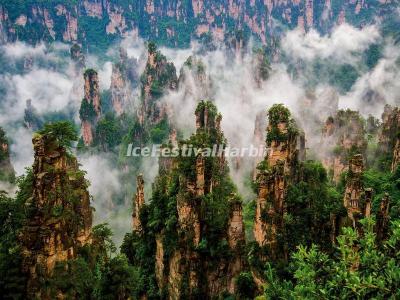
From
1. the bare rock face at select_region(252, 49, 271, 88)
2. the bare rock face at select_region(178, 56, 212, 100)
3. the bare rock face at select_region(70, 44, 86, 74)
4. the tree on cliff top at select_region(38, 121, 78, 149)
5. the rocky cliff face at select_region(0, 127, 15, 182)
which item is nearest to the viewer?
the tree on cliff top at select_region(38, 121, 78, 149)

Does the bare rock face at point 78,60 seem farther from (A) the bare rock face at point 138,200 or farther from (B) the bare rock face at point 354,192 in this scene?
(B) the bare rock face at point 354,192

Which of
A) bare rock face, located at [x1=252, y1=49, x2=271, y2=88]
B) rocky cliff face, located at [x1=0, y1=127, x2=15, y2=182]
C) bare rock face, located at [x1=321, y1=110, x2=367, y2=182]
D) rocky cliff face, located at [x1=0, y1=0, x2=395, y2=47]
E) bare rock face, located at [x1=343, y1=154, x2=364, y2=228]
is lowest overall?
bare rock face, located at [x1=343, y1=154, x2=364, y2=228]

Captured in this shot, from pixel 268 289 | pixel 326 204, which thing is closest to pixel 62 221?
pixel 268 289

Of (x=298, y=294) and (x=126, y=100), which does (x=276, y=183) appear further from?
(x=126, y=100)

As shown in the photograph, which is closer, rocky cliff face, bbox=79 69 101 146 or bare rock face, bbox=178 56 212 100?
bare rock face, bbox=178 56 212 100

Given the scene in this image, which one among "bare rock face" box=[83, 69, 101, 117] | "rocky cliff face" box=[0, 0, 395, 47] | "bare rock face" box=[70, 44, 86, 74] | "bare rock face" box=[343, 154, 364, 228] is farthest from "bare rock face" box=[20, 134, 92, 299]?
"rocky cliff face" box=[0, 0, 395, 47]

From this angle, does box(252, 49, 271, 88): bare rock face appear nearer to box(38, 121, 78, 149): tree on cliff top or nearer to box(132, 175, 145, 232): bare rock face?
box(132, 175, 145, 232): bare rock face
